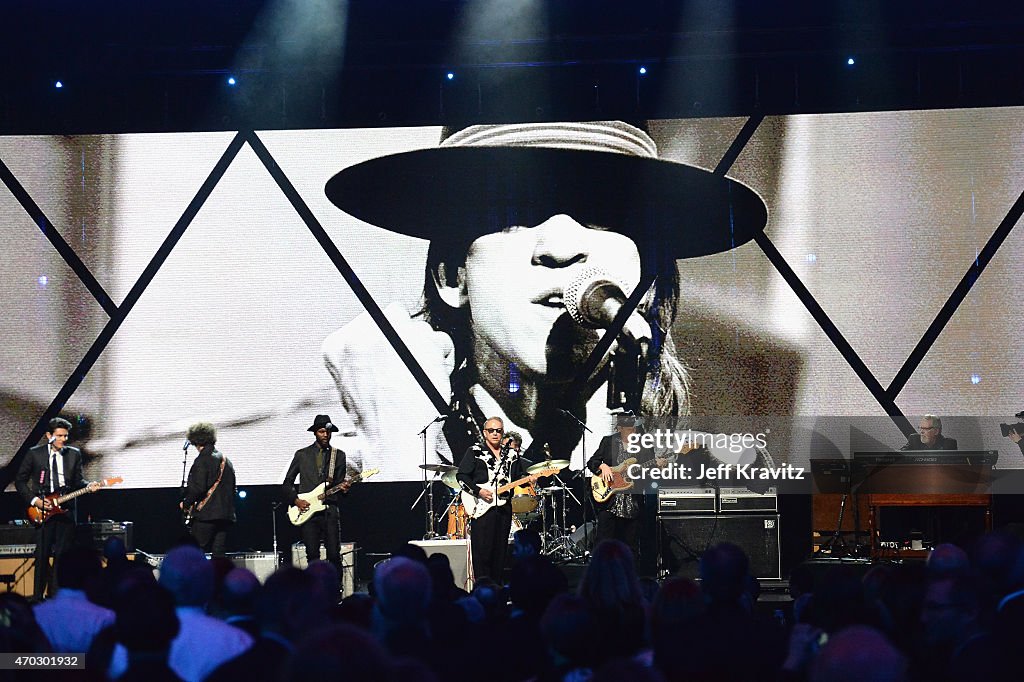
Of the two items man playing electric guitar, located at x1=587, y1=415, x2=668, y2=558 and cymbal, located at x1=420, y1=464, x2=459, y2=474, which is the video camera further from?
cymbal, located at x1=420, y1=464, x2=459, y2=474

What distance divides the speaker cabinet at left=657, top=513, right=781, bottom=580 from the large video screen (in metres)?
1.21

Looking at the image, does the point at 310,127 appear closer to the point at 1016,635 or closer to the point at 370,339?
the point at 370,339

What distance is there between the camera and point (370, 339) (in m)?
11.5

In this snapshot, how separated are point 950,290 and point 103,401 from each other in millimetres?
8119

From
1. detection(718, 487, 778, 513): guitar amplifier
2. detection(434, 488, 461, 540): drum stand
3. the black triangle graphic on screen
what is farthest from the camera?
the black triangle graphic on screen

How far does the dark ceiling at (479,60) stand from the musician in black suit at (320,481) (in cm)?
331

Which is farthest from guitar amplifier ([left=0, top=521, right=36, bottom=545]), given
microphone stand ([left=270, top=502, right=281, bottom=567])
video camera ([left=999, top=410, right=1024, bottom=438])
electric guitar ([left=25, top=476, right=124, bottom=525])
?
video camera ([left=999, top=410, right=1024, bottom=438])

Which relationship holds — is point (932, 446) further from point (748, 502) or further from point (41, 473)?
point (41, 473)

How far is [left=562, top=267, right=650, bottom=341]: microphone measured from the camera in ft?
37.4

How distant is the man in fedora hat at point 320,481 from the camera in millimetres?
10148

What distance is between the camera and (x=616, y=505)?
9.95 meters

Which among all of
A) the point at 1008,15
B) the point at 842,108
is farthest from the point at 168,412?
the point at 1008,15

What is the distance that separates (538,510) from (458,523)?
2.35 feet

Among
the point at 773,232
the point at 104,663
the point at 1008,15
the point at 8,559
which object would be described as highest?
the point at 1008,15
